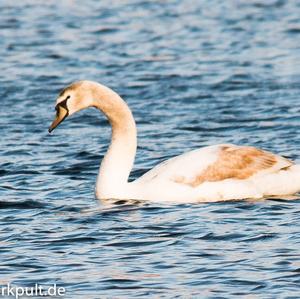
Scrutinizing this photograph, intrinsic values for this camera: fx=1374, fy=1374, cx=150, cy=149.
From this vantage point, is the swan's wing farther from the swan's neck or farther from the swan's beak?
the swan's beak

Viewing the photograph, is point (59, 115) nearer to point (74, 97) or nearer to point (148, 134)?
point (74, 97)

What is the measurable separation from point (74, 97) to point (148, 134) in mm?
3556

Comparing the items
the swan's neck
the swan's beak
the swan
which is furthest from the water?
the swan's beak

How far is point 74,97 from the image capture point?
45.4ft

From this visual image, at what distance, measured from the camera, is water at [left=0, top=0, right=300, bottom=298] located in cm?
1073

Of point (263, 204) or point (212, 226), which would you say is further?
point (263, 204)

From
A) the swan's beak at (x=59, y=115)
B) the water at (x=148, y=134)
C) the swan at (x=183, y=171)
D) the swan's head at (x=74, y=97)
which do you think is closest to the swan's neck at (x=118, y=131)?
the swan at (x=183, y=171)

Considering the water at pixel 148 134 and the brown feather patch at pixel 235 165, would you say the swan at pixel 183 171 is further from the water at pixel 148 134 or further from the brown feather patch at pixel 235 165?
the water at pixel 148 134

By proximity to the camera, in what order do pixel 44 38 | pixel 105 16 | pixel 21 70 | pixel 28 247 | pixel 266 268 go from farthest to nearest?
pixel 105 16 < pixel 44 38 < pixel 21 70 < pixel 28 247 < pixel 266 268

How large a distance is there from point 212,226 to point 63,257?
1.62 meters

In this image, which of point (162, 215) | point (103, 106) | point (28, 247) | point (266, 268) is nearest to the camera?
point (266, 268)

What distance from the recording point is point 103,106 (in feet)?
45.8

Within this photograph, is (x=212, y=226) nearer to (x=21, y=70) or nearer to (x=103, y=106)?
(x=103, y=106)

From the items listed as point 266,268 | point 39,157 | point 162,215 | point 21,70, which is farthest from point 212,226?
point 21,70
